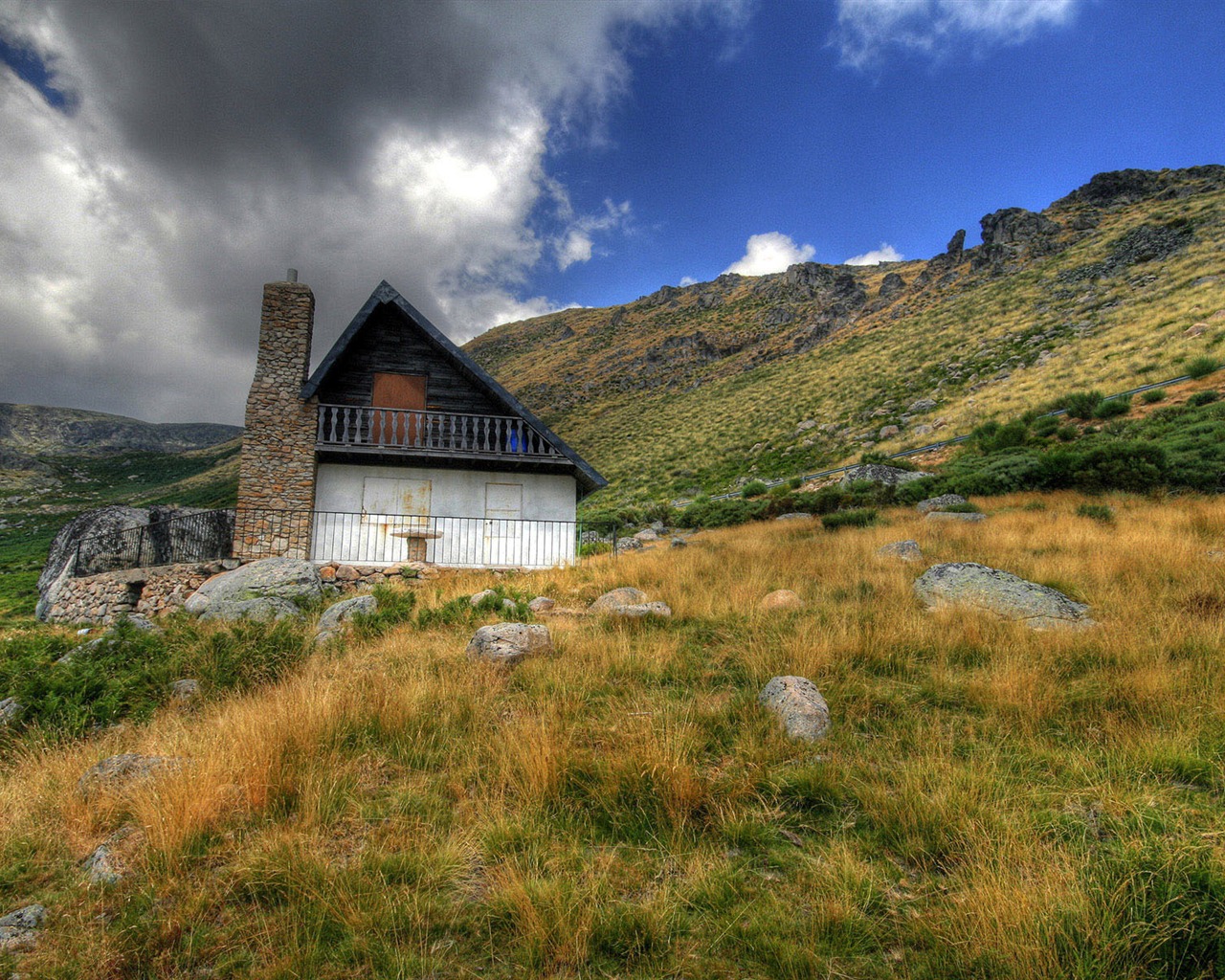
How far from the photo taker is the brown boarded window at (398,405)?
1583 centimetres

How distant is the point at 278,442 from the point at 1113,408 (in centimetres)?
2615

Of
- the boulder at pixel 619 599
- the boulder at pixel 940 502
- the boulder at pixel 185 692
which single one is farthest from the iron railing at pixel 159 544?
the boulder at pixel 940 502

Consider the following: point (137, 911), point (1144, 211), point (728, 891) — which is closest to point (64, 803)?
point (137, 911)

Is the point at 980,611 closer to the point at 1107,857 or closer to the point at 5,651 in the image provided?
the point at 1107,857

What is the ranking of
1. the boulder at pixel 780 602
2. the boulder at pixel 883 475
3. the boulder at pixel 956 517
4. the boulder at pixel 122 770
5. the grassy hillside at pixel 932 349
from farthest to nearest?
the grassy hillside at pixel 932 349 < the boulder at pixel 883 475 < the boulder at pixel 956 517 < the boulder at pixel 780 602 < the boulder at pixel 122 770

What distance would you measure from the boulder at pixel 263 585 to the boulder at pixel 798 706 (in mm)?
9527

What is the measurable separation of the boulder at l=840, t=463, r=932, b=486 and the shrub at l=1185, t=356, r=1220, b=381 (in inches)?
368

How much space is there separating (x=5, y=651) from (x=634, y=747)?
29.5 ft

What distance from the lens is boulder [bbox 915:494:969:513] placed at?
15.3 m

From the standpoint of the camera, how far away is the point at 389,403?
16547 mm

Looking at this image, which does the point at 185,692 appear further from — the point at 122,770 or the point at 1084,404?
the point at 1084,404

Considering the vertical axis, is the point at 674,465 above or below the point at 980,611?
above

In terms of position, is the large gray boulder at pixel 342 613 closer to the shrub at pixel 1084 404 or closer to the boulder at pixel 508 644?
the boulder at pixel 508 644

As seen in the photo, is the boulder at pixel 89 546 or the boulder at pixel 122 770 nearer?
the boulder at pixel 122 770
